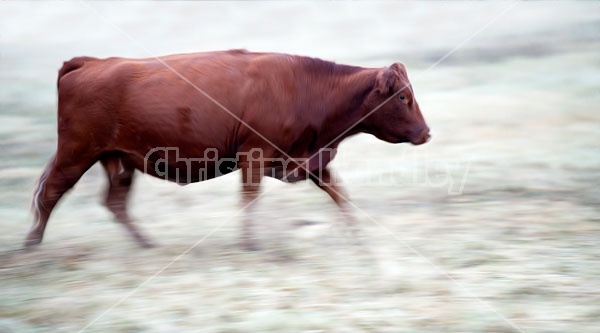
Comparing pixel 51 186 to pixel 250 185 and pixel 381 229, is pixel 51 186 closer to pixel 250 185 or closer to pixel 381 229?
pixel 250 185

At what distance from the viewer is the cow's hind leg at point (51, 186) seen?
19.4 feet

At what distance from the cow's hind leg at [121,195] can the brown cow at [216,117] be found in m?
0.02

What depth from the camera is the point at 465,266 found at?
5.57 metres

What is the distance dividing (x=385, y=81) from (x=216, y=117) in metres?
1.19

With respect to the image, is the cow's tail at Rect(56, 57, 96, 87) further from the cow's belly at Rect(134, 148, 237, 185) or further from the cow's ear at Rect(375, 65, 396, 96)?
the cow's ear at Rect(375, 65, 396, 96)

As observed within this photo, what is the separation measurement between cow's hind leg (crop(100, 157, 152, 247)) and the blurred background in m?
0.16

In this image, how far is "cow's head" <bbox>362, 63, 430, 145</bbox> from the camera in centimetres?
593

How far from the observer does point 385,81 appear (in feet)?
19.4

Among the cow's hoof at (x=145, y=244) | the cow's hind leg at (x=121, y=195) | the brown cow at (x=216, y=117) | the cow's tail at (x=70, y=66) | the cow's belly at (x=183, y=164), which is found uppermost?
the cow's tail at (x=70, y=66)

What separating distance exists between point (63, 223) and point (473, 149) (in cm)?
450

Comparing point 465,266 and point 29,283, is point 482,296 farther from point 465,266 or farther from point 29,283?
point 29,283

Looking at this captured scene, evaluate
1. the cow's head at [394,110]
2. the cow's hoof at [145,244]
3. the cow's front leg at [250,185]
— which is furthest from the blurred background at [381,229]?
the cow's head at [394,110]

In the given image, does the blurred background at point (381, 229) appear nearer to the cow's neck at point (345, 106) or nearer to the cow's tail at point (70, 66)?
the cow's neck at point (345, 106)

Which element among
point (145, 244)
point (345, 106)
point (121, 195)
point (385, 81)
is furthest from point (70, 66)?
point (385, 81)
